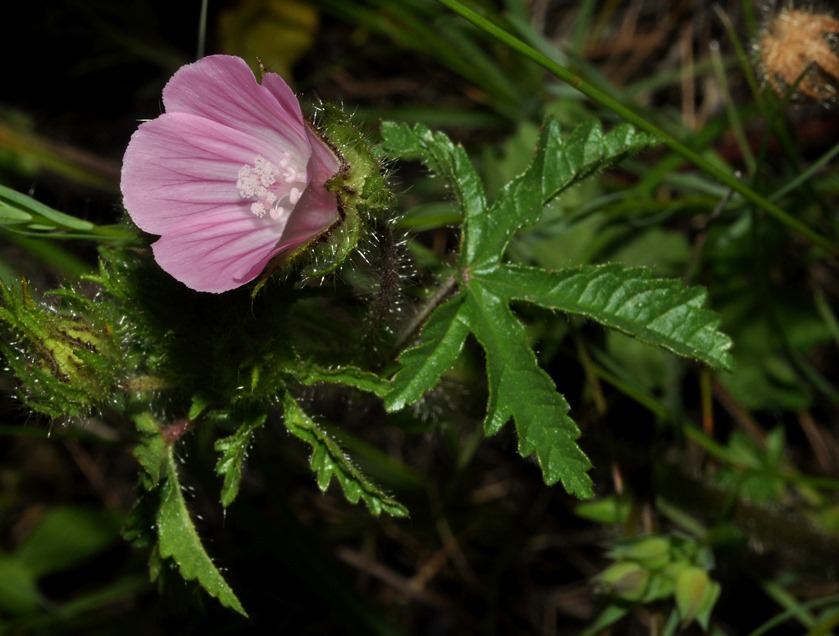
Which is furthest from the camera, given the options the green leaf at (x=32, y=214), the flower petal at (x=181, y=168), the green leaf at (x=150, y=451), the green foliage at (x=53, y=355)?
the green leaf at (x=32, y=214)

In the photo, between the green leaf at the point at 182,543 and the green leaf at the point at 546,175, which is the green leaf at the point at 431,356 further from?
the green leaf at the point at 182,543

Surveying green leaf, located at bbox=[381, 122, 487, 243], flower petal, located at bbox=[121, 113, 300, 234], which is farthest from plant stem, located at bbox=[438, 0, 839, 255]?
flower petal, located at bbox=[121, 113, 300, 234]

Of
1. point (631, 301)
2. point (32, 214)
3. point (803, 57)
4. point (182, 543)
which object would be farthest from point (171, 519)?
point (803, 57)

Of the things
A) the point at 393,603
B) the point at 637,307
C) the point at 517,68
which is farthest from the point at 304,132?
the point at 393,603

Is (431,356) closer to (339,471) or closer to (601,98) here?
(339,471)

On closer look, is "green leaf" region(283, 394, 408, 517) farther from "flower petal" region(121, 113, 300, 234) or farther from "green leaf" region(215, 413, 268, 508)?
"flower petal" region(121, 113, 300, 234)

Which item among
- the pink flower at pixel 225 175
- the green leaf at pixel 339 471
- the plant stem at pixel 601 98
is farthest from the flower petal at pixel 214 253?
the plant stem at pixel 601 98
